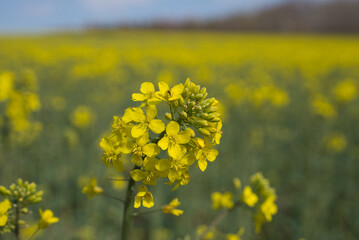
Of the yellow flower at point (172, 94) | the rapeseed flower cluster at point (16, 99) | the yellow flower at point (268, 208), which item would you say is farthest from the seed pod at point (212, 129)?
the rapeseed flower cluster at point (16, 99)

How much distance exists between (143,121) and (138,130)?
2.7 inches

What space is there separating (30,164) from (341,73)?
601 inches

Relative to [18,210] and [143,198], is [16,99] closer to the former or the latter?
[18,210]

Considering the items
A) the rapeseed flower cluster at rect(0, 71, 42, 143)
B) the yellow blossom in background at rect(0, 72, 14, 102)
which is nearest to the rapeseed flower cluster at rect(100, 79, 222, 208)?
the rapeseed flower cluster at rect(0, 71, 42, 143)

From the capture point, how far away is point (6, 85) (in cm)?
349

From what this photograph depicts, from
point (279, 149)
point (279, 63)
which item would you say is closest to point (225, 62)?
point (279, 63)

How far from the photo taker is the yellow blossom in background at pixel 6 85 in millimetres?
3357

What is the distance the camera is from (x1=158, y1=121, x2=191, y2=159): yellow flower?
53.0 inches

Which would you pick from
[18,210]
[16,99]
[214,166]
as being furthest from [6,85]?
[214,166]

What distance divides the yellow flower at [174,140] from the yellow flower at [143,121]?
5 centimetres

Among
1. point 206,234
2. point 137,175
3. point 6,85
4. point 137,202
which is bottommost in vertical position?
point 206,234

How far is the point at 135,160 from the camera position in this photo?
1380 mm

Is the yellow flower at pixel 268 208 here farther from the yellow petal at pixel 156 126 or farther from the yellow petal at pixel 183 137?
the yellow petal at pixel 156 126

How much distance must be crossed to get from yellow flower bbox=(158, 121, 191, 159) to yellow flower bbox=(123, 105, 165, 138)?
0.05 metres
